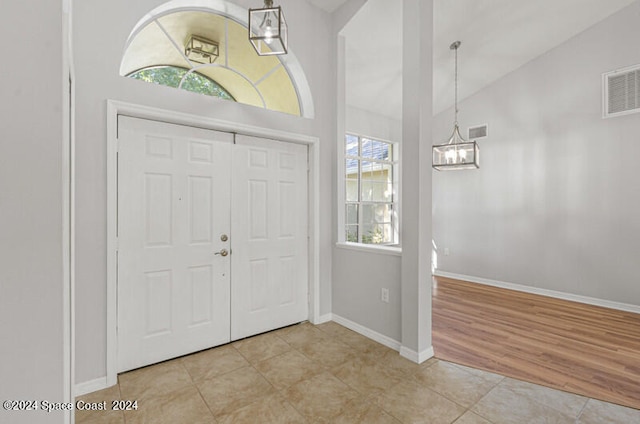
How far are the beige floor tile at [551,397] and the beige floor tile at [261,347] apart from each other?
5.97 ft

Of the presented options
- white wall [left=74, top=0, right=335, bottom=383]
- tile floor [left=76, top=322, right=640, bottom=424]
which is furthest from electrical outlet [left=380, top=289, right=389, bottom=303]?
white wall [left=74, top=0, right=335, bottom=383]

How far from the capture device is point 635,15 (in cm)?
354

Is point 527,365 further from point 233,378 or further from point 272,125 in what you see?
point 272,125

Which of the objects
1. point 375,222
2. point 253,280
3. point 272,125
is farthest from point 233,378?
point 375,222

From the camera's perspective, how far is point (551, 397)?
6.41 ft

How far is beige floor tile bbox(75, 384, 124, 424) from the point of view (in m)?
1.76

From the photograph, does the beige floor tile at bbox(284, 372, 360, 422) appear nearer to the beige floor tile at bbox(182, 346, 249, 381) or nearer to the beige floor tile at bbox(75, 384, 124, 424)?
the beige floor tile at bbox(182, 346, 249, 381)

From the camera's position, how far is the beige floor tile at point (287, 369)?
2.16 metres

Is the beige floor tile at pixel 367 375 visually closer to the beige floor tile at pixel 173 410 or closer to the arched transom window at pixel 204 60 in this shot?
the beige floor tile at pixel 173 410

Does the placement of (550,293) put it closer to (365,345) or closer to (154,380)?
(365,345)

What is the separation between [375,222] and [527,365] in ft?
11.9
